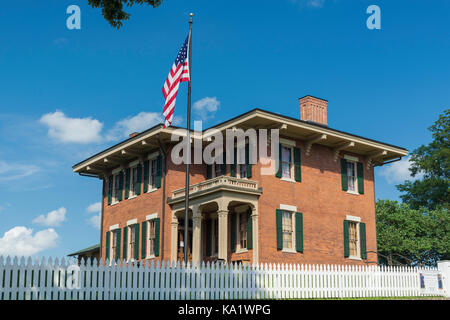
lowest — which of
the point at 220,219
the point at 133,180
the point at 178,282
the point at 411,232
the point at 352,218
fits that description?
the point at 178,282

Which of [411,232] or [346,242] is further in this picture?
[411,232]

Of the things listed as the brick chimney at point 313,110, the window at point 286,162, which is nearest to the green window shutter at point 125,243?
the window at point 286,162

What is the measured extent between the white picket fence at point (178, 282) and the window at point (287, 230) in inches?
169

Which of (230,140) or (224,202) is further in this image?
(230,140)

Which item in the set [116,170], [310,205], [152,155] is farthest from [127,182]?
[310,205]

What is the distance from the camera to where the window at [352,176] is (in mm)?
31578

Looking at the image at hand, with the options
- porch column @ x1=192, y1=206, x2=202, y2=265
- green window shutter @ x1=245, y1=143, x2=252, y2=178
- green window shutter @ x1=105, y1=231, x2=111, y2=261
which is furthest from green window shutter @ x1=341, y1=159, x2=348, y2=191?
green window shutter @ x1=105, y1=231, x2=111, y2=261

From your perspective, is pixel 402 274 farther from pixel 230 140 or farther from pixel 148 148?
pixel 148 148

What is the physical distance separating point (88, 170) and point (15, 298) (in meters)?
20.7

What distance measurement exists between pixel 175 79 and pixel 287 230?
950 centimetres

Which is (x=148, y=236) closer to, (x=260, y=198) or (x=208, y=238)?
(x=208, y=238)

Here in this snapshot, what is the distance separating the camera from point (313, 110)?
103 feet

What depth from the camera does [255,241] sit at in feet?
86.1
